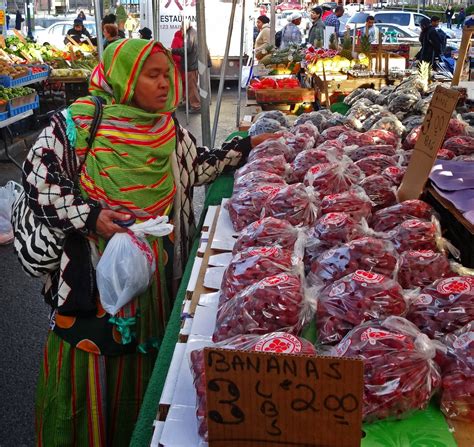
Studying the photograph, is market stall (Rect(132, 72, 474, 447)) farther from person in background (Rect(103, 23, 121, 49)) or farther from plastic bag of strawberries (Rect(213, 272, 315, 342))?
person in background (Rect(103, 23, 121, 49))

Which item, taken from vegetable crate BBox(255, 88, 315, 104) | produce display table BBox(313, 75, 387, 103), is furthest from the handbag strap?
produce display table BBox(313, 75, 387, 103)

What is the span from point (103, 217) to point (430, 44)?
475 inches

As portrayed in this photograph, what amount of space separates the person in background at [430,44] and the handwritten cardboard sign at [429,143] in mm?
11013

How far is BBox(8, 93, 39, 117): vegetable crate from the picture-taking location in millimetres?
7148

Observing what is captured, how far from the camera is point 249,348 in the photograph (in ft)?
4.34

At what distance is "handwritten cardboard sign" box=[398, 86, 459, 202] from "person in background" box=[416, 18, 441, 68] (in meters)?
11.0

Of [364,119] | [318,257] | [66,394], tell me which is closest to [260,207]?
[318,257]

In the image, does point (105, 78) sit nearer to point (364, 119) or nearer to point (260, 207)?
point (260, 207)

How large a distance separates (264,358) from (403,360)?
351mm

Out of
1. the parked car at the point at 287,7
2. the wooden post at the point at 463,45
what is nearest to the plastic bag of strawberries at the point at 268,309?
the wooden post at the point at 463,45

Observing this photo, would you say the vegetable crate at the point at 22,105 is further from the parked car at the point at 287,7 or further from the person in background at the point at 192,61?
the parked car at the point at 287,7

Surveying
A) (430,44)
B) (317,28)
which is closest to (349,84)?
(317,28)

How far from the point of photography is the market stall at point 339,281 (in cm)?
125

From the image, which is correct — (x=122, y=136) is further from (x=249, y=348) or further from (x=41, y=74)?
(x=41, y=74)
